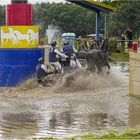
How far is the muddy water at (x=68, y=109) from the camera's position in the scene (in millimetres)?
10227

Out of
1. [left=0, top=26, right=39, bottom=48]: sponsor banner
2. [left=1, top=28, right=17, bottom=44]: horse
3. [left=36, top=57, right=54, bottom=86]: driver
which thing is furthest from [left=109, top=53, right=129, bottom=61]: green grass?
[left=36, top=57, right=54, bottom=86]: driver

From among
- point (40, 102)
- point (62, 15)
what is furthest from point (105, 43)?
point (62, 15)

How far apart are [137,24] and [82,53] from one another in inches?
1049

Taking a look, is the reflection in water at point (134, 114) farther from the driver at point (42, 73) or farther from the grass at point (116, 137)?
the driver at point (42, 73)

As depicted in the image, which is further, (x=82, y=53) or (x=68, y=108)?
(x=82, y=53)

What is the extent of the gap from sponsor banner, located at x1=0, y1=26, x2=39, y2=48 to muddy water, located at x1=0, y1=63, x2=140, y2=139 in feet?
7.34

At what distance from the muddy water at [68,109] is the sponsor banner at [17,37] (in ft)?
7.34

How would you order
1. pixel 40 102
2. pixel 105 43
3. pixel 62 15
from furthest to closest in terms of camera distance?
pixel 62 15 < pixel 105 43 < pixel 40 102

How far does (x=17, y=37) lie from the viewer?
766 inches

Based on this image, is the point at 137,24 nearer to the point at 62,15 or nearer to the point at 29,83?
the point at 29,83

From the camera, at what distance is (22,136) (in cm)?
942

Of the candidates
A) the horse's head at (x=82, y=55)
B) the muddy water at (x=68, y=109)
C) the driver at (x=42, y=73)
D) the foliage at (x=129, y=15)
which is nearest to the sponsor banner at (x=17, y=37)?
the horse's head at (x=82, y=55)

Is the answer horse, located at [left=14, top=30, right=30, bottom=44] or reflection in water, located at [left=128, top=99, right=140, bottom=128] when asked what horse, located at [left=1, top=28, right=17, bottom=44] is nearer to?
Answer: horse, located at [left=14, top=30, right=30, bottom=44]

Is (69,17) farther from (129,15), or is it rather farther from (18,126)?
(18,126)
